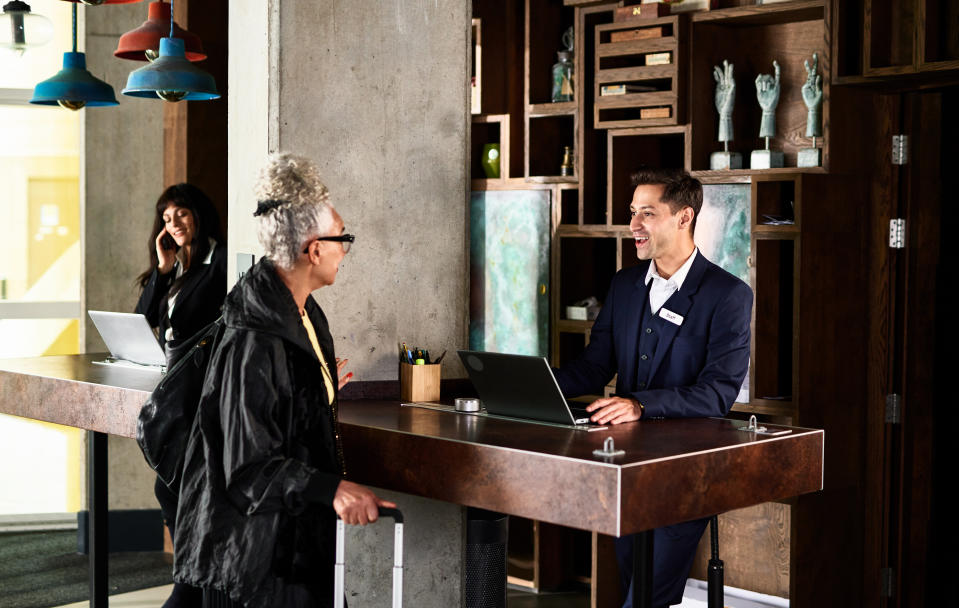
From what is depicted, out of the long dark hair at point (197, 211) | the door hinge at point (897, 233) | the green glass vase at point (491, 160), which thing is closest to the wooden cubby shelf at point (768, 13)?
the door hinge at point (897, 233)

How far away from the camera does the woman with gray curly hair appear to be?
276 cm

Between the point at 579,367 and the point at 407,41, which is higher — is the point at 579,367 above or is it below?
below

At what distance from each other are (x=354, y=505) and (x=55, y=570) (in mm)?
4150

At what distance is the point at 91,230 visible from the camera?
6820 millimetres

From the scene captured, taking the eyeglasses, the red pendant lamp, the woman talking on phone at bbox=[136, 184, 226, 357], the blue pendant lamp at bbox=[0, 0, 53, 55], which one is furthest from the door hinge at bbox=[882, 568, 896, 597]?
the blue pendant lamp at bbox=[0, 0, 53, 55]

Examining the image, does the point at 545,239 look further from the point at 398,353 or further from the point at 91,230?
the point at 91,230

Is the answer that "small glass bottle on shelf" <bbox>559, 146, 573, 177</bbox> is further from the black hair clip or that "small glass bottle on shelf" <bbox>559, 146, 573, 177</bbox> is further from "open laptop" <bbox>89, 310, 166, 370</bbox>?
the black hair clip

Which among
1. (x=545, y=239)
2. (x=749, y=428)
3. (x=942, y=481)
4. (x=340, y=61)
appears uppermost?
(x=340, y=61)

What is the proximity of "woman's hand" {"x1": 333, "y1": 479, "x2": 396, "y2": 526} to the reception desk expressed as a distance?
1.23ft

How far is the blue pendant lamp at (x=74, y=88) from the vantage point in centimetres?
466

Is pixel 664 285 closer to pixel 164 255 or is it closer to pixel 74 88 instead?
pixel 74 88

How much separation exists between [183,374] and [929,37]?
3316mm

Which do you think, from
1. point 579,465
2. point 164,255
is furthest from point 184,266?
point 579,465

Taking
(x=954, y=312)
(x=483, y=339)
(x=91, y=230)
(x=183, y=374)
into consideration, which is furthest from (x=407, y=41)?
(x=91, y=230)
